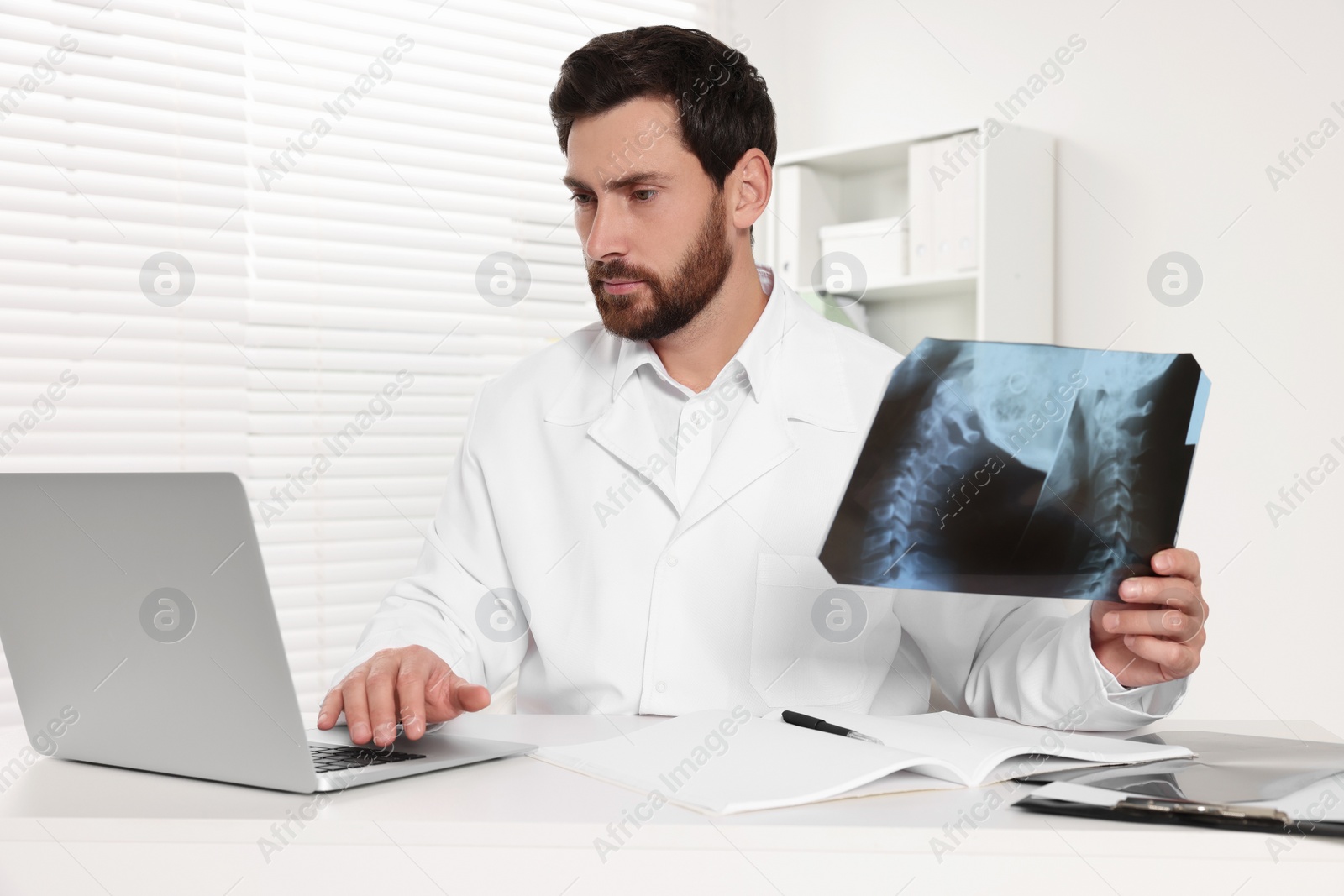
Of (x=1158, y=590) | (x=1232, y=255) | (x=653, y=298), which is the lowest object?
(x=1158, y=590)

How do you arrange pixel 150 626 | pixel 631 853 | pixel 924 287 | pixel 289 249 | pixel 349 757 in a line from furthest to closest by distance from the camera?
pixel 924 287
pixel 289 249
pixel 349 757
pixel 150 626
pixel 631 853

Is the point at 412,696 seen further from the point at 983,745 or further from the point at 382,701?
the point at 983,745

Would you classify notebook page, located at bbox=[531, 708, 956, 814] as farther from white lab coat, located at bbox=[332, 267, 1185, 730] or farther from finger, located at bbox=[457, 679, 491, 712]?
white lab coat, located at bbox=[332, 267, 1185, 730]

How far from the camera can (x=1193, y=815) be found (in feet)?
2.40

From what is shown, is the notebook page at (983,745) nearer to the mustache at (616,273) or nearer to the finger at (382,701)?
the finger at (382,701)

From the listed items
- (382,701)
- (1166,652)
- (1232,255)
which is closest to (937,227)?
(1232,255)

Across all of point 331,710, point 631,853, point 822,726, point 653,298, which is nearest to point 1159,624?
point 822,726

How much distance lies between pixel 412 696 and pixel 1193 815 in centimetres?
65

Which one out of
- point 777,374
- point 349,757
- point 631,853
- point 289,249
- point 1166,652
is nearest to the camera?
point 631,853

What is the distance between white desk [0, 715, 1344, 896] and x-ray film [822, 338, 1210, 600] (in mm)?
245

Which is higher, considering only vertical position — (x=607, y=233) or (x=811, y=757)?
(x=607, y=233)

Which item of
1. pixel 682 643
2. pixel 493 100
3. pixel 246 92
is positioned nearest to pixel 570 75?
pixel 682 643

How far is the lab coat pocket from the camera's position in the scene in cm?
142

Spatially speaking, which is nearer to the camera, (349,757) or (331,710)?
(349,757)
